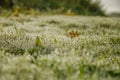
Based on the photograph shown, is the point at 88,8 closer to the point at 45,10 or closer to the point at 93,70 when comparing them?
the point at 45,10

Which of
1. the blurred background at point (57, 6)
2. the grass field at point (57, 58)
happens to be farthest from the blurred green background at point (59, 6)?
the grass field at point (57, 58)

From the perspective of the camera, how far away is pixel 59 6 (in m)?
15.1

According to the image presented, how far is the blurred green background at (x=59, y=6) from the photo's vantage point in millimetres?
12891

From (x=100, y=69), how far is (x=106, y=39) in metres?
1.85

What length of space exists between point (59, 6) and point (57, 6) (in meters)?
0.11

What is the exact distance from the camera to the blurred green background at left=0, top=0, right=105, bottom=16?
1289 cm

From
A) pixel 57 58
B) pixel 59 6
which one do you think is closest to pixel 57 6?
pixel 59 6

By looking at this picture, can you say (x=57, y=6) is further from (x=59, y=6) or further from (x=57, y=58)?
(x=57, y=58)

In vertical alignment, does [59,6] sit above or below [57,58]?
below

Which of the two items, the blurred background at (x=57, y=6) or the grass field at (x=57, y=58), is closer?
the grass field at (x=57, y=58)

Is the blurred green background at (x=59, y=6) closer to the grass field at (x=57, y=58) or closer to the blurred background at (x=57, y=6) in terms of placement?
the blurred background at (x=57, y=6)

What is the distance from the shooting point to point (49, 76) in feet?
8.96

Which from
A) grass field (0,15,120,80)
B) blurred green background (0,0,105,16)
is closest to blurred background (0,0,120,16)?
blurred green background (0,0,105,16)

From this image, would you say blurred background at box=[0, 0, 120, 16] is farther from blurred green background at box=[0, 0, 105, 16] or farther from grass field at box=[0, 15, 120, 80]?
grass field at box=[0, 15, 120, 80]
